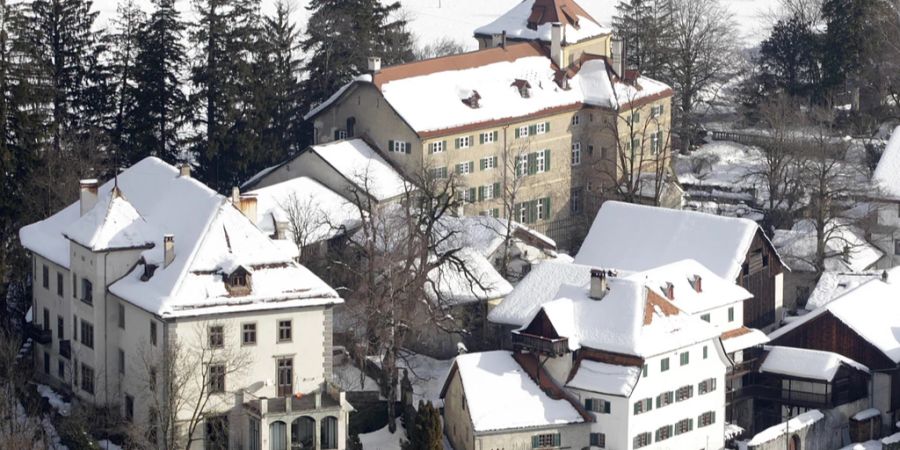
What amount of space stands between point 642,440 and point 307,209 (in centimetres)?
1950

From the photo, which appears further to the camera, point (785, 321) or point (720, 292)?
point (785, 321)

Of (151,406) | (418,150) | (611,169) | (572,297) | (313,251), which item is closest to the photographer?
(151,406)

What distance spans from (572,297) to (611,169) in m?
25.2

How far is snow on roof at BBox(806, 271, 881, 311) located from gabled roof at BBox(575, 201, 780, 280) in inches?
199

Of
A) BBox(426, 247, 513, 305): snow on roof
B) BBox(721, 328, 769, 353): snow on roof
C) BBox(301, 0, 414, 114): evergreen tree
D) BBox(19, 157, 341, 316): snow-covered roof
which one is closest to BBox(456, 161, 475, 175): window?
BBox(301, 0, 414, 114): evergreen tree

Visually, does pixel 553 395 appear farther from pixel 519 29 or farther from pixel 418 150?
pixel 519 29

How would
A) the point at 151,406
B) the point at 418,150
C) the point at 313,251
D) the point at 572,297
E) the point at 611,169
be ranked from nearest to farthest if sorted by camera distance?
the point at 151,406 < the point at 572,297 < the point at 313,251 < the point at 418,150 < the point at 611,169

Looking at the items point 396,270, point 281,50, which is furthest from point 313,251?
point 281,50

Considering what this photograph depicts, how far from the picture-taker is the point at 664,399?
291ft

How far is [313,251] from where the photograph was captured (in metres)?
97.6

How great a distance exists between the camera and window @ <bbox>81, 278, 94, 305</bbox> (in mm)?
88188

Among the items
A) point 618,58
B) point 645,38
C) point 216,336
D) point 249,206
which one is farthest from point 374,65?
point 216,336

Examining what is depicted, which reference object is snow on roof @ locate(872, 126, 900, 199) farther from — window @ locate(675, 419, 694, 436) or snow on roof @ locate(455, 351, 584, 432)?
snow on roof @ locate(455, 351, 584, 432)

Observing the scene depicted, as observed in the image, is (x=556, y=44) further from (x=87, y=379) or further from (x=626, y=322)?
(x=87, y=379)
